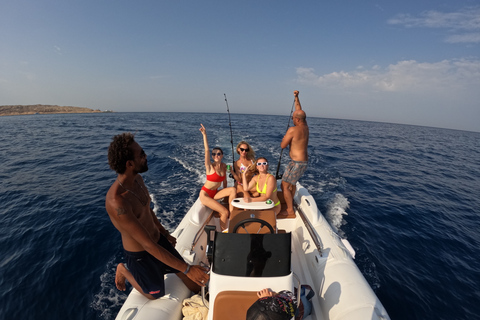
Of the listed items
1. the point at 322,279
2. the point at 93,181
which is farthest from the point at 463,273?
the point at 93,181

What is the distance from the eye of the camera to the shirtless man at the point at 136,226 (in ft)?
5.22

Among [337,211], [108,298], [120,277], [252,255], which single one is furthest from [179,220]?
[337,211]

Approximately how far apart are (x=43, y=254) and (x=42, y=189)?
4096 mm

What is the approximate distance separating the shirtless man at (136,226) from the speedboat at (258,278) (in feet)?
0.52

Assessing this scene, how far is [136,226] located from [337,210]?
6.30 m

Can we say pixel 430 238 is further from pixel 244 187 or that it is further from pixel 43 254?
pixel 43 254

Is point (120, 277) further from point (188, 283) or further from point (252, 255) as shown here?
point (252, 255)

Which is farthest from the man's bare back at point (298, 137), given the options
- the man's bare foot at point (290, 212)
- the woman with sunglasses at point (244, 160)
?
the man's bare foot at point (290, 212)

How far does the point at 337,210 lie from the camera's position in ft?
21.0

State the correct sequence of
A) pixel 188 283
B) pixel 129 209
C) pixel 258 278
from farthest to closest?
pixel 188 283 < pixel 258 278 < pixel 129 209

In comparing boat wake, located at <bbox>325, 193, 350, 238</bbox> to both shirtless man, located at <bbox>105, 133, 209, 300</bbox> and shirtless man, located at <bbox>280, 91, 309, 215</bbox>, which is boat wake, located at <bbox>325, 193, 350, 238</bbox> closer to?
shirtless man, located at <bbox>280, 91, 309, 215</bbox>

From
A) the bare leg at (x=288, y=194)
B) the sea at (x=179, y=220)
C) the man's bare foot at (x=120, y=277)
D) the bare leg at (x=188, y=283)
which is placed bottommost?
the sea at (x=179, y=220)

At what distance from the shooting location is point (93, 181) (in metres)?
8.10

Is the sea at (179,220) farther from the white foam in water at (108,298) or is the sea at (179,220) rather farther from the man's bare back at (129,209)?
the man's bare back at (129,209)
